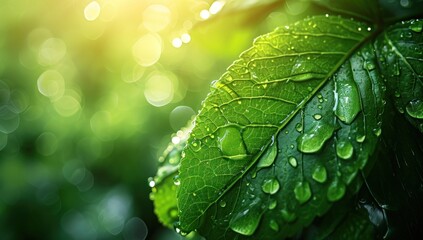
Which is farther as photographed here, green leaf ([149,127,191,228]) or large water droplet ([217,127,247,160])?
green leaf ([149,127,191,228])

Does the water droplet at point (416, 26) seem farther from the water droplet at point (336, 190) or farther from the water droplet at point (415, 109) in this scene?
the water droplet at point (336, 190)

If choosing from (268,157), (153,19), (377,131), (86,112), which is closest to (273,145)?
(268,157)

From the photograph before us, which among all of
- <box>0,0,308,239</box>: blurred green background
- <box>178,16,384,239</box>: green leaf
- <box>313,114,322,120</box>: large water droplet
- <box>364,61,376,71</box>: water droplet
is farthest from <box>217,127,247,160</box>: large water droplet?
<box>0,0,308,239</box>: blurred green background

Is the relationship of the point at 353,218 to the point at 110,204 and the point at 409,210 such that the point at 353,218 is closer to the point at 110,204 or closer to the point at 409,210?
the point at 409,210

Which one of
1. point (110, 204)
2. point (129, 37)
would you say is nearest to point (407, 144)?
point (129, 37)

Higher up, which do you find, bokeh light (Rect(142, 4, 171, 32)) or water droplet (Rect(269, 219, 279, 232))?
bokeh light (Rect(142, 4, 171, 32))

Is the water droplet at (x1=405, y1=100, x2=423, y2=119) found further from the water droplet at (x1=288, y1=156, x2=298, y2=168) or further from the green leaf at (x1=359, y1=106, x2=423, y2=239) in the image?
the water droplet at (x1=288, y1=156, x2=298, y2=168)
